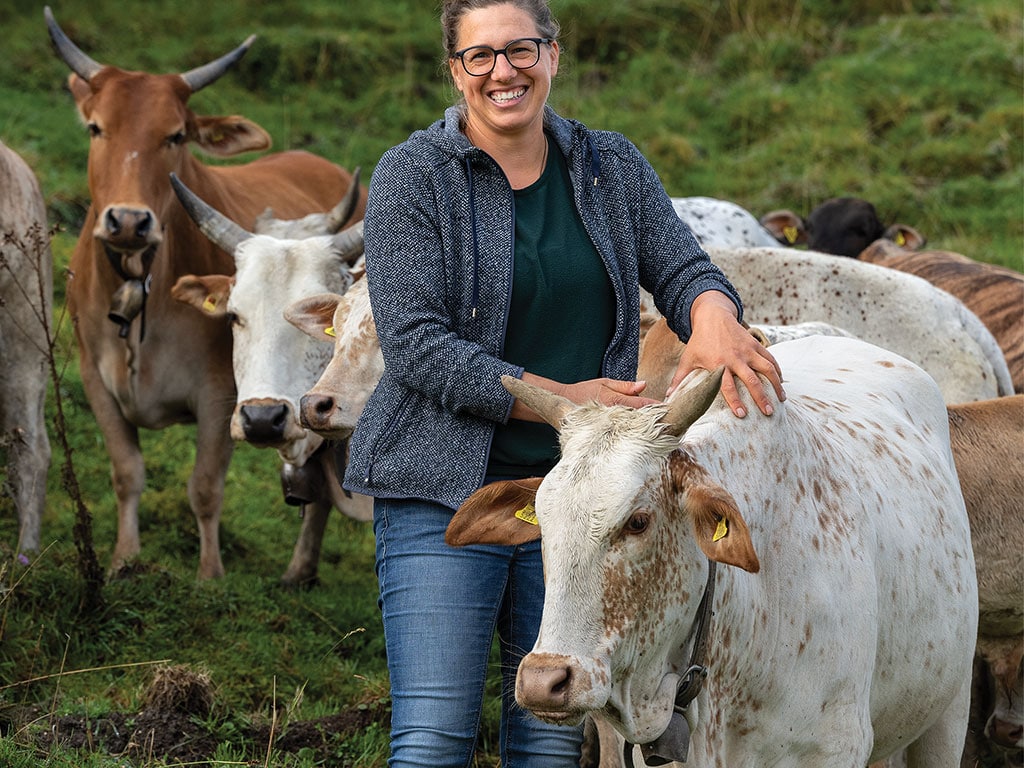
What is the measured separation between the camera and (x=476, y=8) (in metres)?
3.44

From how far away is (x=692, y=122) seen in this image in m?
13.0

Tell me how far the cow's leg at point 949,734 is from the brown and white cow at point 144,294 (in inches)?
144

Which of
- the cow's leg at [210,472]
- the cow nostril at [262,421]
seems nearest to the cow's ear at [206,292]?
the cow's leg at [210,472]

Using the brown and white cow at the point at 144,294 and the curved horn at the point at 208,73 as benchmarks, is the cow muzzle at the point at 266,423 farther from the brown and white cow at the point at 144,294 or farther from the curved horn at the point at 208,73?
the curved horn at the point at 208,73

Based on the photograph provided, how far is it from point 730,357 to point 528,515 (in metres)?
0.61

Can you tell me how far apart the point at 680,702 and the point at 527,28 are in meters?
1.61

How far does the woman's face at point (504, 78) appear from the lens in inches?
134

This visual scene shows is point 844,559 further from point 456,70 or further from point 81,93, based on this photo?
point 81,93

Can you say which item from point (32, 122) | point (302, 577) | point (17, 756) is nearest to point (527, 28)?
point (17, 756)

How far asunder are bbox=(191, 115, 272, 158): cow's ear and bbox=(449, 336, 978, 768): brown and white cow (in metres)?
4.18

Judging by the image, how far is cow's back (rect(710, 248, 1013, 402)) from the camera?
20.4ft

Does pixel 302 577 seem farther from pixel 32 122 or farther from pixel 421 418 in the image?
pixel 32 122

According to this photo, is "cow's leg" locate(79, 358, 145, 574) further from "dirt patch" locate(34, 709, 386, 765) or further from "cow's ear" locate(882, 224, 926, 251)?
"cow's ear" locate(882, 224, 926, 251)

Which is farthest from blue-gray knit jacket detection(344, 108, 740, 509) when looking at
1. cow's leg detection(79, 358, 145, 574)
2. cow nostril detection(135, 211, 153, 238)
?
cow's leg detection(79, 358, 145, 574)
